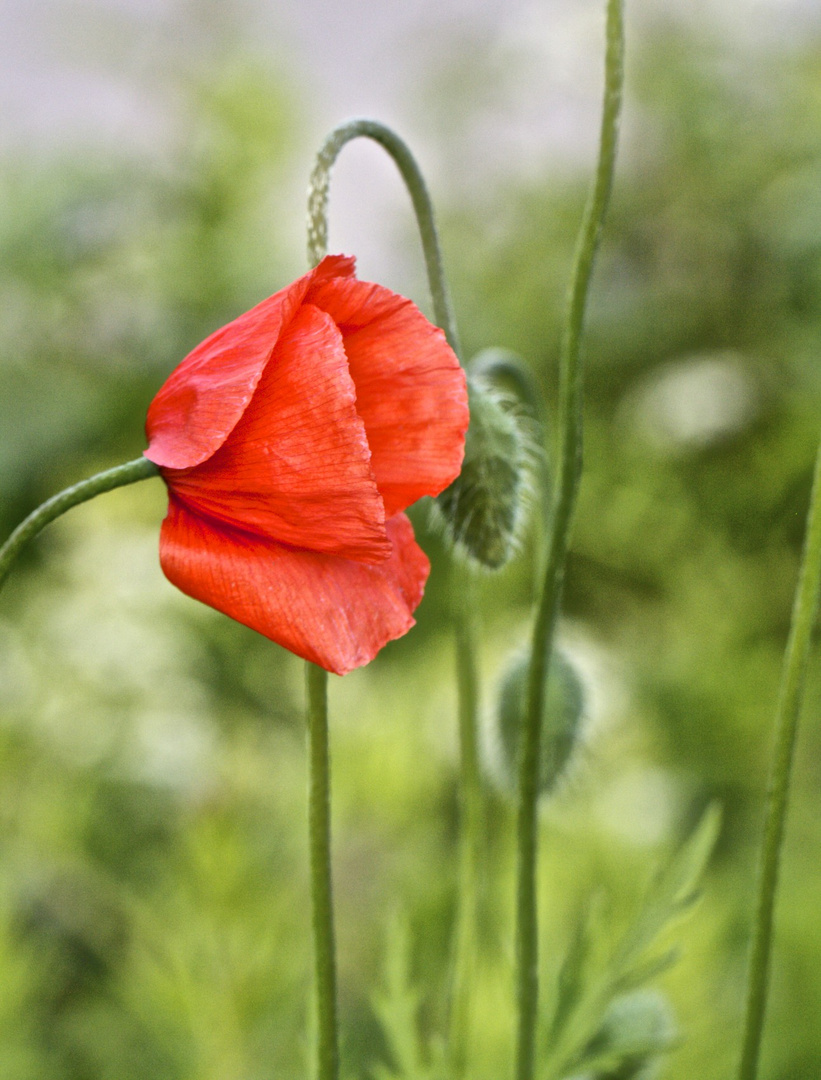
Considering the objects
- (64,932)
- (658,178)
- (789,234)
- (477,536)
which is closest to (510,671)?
(477,536)

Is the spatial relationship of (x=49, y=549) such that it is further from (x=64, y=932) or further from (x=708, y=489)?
(x=708, y=489)

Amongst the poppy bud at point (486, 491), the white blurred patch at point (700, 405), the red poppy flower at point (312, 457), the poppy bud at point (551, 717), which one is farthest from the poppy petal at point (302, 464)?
the white blurred patch at point (700, 405)

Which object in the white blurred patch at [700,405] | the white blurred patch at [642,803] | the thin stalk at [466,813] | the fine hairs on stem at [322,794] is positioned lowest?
the white blurred patch at [642,803]

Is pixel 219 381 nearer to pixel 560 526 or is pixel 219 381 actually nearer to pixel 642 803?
pixel 560 526

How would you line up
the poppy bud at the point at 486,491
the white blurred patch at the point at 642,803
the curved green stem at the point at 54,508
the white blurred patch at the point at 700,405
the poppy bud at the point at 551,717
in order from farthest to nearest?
1. the white blurred patch at the point at 700,405
2. the white blurred patch at the point at 642,803
3. the poppy bud at the point at 551,717
4. the poppy bud at the point at 486,491
5. the curved green stem at the point at 54,508

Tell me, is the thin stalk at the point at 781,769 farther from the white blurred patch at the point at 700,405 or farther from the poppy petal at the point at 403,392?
the white blurred patch at the point at 700,405

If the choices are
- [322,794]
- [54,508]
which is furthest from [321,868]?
[54,508]

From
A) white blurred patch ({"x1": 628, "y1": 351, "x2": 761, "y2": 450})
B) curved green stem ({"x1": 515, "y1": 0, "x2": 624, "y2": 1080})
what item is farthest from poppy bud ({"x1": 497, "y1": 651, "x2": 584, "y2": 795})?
white blurred patch ({"x1": 628, "y1": 351, "x2": 761, "y2": 450})

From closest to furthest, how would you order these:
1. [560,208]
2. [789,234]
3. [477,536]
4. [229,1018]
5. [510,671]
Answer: [477,536] → [510,671] → [229,1018] → [789,234] → [560,208]
